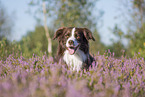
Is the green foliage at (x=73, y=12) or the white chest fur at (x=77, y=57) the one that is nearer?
the white chest fur at (x=77, y=57)

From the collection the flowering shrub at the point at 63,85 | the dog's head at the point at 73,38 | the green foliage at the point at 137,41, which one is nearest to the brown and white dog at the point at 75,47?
the dog's head at the point at 73,38

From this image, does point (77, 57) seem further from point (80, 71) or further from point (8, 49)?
point (8, 49)

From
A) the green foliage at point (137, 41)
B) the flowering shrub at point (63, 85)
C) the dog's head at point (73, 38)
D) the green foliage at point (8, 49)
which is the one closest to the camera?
the flowering shrub at point (63, 85)

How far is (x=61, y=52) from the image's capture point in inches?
169

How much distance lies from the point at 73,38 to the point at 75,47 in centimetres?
21

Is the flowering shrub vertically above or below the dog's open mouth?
below

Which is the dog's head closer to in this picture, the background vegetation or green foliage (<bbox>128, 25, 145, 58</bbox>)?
the background vegetation

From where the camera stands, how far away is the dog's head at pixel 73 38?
392cm

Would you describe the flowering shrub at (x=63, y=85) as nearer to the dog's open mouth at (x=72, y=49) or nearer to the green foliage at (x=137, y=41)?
the dog's open mouth at (x=72, y=49)

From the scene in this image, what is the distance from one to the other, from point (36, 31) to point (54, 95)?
28920mm

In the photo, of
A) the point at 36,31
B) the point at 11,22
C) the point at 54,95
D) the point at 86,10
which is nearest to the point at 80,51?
the point at 54,95

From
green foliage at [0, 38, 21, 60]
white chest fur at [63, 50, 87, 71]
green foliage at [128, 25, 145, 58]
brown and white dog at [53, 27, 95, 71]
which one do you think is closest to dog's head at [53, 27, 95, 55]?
brown and white dog at [53, 27, 95, 71]

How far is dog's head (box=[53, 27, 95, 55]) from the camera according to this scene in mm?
3919

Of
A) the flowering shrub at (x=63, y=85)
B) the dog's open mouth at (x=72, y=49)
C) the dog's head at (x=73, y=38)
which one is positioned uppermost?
the dog's head at (x=73, y=38)
